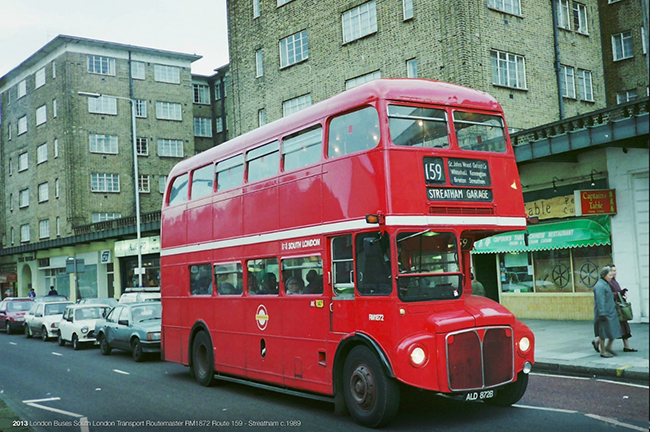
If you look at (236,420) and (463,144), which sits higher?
(463,144)

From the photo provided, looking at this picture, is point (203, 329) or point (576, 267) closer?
point (203, 329)

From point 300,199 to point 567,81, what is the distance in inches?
809

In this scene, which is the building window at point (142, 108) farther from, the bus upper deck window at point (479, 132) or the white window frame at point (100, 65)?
the bus upper deck window at point (479, 132)

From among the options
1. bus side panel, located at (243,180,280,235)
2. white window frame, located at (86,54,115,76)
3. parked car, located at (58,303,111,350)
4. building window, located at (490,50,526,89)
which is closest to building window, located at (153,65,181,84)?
white window frame, located at (86,54,115,76)

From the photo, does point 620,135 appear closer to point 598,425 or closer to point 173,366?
point 598,425

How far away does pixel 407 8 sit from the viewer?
25.2 meters

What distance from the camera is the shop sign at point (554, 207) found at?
1888cm

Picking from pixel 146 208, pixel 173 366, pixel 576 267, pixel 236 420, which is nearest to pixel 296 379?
pixel 236 420

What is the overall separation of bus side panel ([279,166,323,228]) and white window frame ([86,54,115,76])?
146 ft

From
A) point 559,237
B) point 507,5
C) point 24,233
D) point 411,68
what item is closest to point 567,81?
point 507,5

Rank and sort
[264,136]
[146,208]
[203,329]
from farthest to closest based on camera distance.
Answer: [146,208], [203,329], [264,136]

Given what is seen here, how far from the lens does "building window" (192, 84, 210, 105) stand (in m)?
57.5

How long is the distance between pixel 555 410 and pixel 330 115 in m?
4.88

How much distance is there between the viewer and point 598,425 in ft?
25.5
